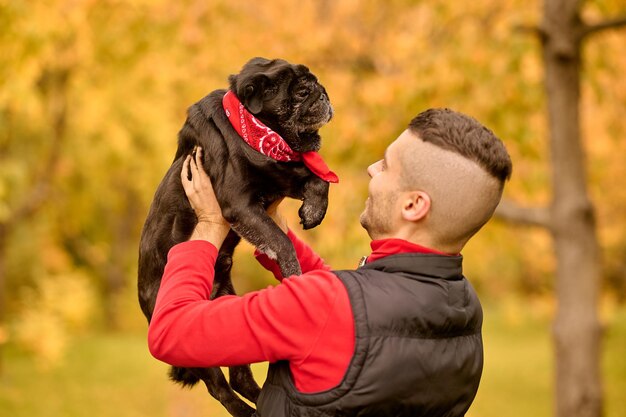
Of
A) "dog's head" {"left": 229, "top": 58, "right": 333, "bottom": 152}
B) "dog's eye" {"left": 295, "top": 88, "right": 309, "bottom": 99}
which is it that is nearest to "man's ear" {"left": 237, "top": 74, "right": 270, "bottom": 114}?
"dog's head" {"left": 229, "top": 58, "right": 333, "bottom": 152}

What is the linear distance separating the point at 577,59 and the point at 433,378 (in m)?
6.03

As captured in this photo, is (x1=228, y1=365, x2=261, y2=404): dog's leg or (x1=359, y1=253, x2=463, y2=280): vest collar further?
(x1=228, y1=365, x2=261, y2=404): dog's leg

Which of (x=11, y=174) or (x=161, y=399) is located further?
(x=161, y=399)

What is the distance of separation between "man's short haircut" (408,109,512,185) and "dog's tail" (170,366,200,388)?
1.02 meters

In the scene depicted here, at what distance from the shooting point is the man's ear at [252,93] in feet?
7.72

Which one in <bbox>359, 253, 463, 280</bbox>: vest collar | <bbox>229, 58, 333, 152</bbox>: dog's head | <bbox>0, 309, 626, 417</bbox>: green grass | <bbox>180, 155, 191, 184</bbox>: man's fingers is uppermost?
<bbox>0, 309, 626, 417</bbox>: green grass

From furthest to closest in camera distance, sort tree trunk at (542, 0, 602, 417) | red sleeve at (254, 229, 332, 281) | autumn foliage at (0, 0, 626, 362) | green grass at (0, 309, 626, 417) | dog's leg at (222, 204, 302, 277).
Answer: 1. green grass at (0, 309, 626, 417)
2. tree trunk at (542, 0, 602, 417)
3. autumn foliage at (0, 0, 626, 362)
4. red sleeve at (254, 229, 332, 281)
5. dog's leg at (222, 204, 302, 277)

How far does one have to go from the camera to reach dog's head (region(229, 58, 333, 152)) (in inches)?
93.3

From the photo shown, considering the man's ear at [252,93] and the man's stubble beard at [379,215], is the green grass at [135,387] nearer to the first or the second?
the man's ear at [252,93]

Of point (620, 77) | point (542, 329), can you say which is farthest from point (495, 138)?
point (542, 329)

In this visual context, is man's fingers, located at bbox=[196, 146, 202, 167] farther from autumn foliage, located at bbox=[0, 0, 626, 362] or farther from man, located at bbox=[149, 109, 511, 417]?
autumn foliage, located at bbox=[0, 0, 626, 362]

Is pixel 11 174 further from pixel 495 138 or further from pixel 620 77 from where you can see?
pixel 620 77

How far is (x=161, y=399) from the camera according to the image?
41.6 feet

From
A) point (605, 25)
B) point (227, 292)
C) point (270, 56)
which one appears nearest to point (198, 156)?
point (227, 292)
